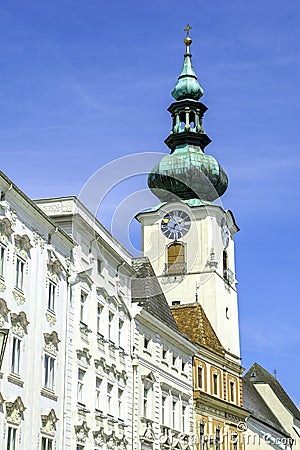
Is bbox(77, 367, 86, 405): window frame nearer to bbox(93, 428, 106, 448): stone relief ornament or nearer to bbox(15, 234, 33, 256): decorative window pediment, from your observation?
bbox(93, 428, 106, 448): stone relief ornament

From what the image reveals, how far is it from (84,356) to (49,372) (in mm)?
3878

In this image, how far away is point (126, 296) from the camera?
48.6 meters

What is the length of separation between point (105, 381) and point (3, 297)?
38.4 feet

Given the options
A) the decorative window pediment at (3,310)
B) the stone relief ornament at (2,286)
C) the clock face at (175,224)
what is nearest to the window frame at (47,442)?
the decorative window pediment at (3,310)

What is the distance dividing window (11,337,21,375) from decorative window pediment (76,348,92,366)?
6124 mm

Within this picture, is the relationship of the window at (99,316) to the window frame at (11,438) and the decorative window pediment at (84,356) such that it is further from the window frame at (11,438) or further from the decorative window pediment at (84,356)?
the window frame at (11,438)

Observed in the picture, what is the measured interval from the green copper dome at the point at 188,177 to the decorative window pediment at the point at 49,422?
49700 millimetres

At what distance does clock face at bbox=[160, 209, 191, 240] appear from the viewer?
82.6m

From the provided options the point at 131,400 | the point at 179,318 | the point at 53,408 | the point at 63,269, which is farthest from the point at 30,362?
the point at 179,318

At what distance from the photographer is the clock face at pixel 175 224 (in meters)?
82.6

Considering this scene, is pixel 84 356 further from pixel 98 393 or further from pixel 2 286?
pixel 2 286

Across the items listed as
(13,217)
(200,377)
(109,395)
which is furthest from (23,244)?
(200,377)

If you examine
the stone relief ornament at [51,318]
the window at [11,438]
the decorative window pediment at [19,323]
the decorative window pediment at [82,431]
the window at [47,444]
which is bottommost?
the window at [11,438]

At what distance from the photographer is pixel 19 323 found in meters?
34.6
